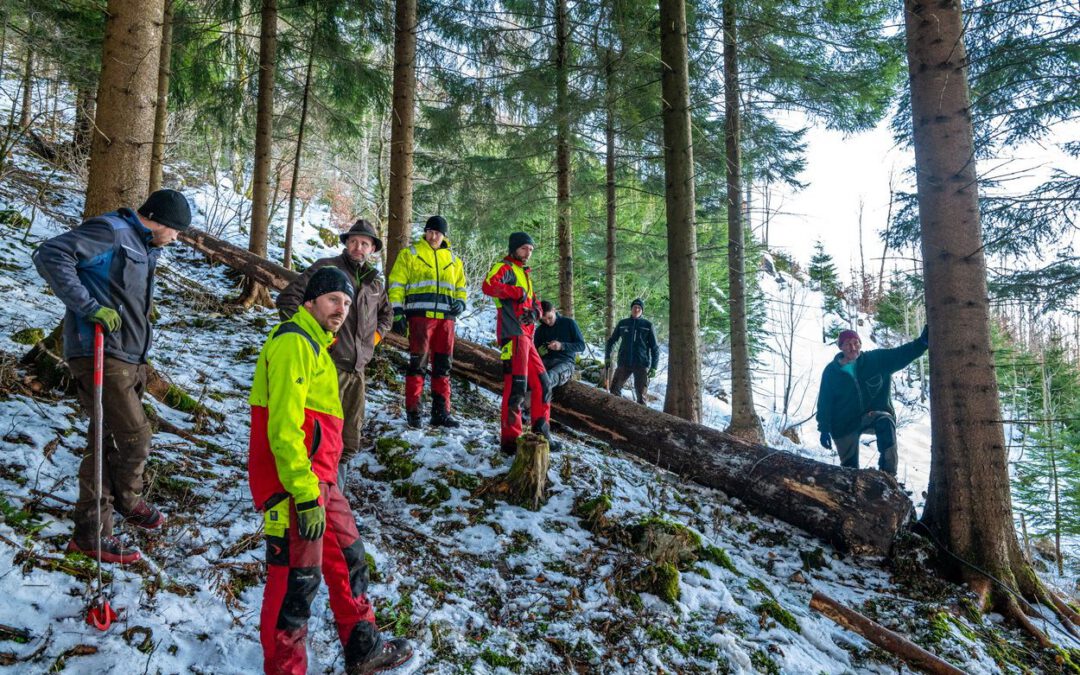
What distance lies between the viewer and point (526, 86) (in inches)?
394

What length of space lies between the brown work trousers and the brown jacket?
100 cm

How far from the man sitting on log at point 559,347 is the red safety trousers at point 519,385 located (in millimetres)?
388

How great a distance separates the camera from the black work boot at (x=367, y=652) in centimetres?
252

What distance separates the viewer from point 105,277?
3010 millimetres

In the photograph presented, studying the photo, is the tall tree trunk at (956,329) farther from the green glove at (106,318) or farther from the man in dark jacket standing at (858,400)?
the green glove at (106,318)

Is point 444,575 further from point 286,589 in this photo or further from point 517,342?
point 517,342

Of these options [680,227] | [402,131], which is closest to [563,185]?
[402,131]

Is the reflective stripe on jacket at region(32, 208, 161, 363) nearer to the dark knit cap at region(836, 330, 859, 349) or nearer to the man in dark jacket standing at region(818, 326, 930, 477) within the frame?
the man in dark jacket standing at region(818, 326, 930, 477)

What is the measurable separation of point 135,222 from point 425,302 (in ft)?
9.03

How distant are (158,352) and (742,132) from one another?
1069 centimetres

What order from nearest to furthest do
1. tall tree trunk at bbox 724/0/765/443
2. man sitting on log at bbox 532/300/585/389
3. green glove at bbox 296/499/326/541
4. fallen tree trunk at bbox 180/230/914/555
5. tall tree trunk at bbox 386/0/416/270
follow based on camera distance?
green glove at bbox 296/499/326/541 → fallen tree trunk at bbox 180/230/914/555 → man sitting on log at bbox 532/300/585/389 → tall tree trunk at bbox 386/0/416/270 → tall tree trunk at bbox 724/0/765/443

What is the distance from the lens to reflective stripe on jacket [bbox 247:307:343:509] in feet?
7.66

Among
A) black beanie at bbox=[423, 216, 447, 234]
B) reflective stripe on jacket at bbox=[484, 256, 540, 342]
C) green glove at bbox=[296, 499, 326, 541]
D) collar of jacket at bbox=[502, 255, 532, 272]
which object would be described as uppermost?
black beanie at bbox=[423, 216, 447, 234]

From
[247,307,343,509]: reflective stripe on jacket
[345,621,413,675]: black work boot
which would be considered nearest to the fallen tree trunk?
[345,621,413,675]: black work boot
